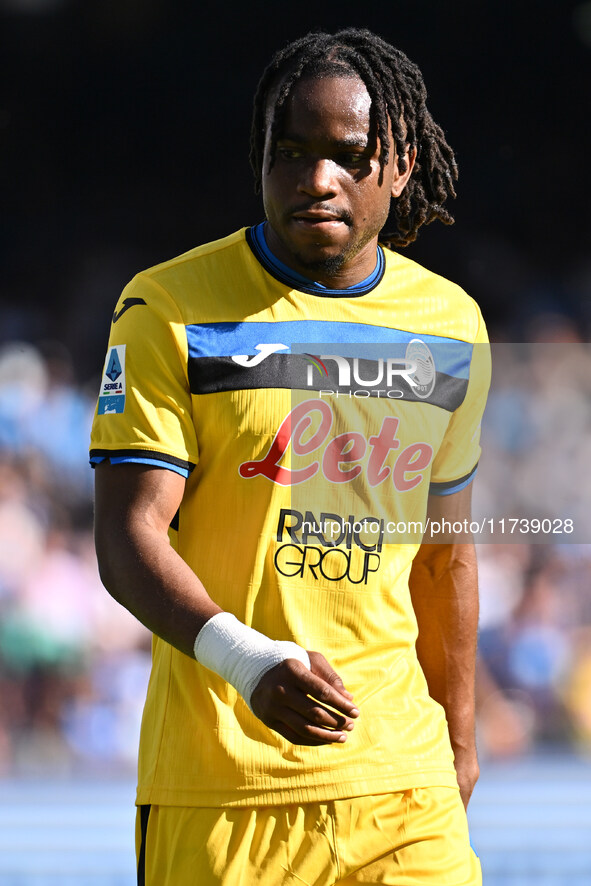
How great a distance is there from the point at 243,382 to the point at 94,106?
438 cm

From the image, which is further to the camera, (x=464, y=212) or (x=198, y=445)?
(x=464, y=212)

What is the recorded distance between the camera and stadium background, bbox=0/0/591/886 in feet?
Result: 17.8

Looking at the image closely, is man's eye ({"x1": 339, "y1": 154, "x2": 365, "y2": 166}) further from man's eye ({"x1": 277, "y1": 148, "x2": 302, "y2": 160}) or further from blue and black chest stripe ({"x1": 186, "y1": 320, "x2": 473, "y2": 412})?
blue and black chest stripe ({"x1": 186, "y1": 320, "x2": 473, "y2": 412})

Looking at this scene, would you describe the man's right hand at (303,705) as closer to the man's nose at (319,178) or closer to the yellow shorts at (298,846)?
the yellow shorts at (298,846)

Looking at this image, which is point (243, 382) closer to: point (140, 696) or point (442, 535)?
point (442, 535)

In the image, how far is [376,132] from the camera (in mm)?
2160

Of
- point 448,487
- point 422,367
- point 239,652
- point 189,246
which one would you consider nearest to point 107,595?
point 189,246

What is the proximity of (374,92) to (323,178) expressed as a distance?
0.68ft

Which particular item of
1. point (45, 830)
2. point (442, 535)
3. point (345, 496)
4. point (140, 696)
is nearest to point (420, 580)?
point (442, 535)

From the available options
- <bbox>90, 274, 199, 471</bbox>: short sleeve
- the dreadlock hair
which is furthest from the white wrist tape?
the dreadlock hair

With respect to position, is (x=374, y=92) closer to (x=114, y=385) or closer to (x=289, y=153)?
(x=289, y=153)

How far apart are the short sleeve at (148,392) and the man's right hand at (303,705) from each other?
1.49ft

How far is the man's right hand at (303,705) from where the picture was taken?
1649mm

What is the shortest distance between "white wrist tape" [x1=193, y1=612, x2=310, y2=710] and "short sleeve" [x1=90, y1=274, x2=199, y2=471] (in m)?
0.31
